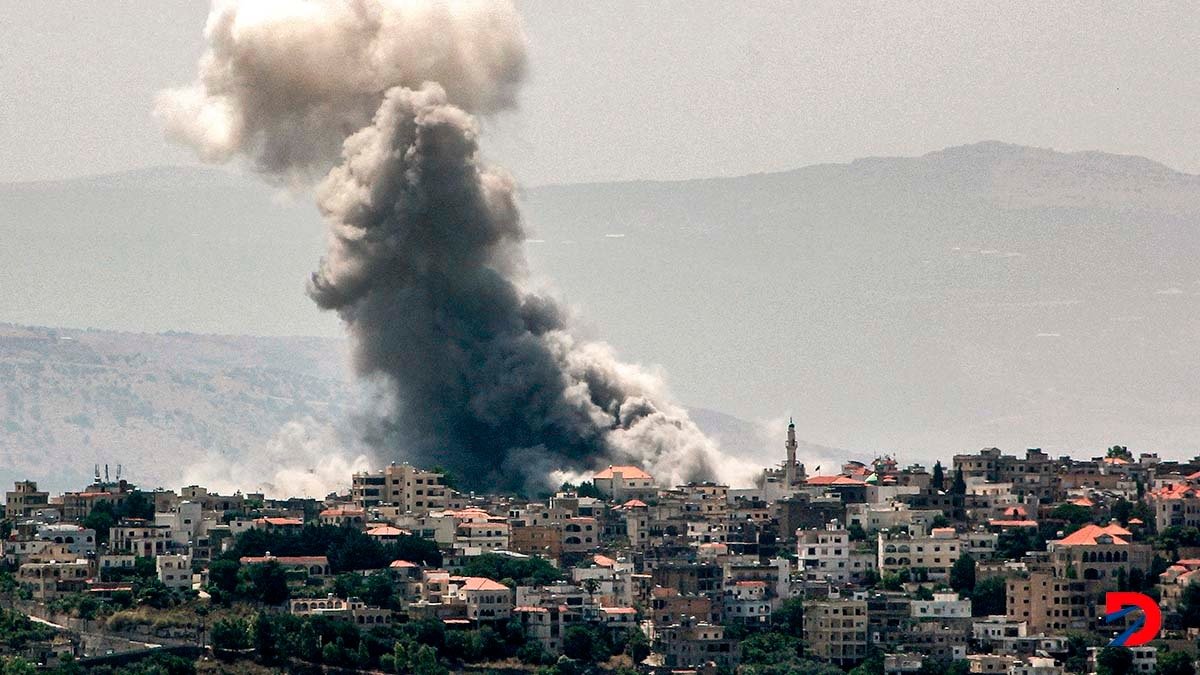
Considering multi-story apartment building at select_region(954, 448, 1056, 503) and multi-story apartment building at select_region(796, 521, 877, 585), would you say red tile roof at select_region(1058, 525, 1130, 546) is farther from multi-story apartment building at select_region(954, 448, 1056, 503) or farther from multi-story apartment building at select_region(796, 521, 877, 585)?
multi-story apartment building at select_region(954, 448, 1056, 503)

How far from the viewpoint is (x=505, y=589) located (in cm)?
9956

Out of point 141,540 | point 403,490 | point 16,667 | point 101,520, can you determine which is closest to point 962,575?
point 403,490

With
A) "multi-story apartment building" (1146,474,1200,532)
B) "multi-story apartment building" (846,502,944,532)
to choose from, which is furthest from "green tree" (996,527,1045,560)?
"multi-story apartment building" (1146,474,1200,532)

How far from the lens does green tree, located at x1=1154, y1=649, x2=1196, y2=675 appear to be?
94688mm

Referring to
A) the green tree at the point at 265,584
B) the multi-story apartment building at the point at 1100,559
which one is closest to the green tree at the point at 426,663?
the green tree at the point at 265,584

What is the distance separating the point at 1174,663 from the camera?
312 ft

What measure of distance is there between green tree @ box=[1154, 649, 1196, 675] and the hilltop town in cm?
7

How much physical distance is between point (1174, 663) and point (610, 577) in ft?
52.5

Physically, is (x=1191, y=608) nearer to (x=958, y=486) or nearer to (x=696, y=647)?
(x=696, y=647)

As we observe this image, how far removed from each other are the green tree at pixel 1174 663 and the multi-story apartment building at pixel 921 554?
10825 mm

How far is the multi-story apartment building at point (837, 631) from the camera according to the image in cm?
9744

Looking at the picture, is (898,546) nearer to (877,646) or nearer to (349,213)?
(877,646)

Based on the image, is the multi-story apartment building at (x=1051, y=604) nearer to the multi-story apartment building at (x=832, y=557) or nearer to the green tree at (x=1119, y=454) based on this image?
the multi-story apartment building at (x=832, y=557)

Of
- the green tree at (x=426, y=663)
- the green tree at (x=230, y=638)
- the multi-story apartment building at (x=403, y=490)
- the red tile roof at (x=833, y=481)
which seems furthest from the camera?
the red tile roof at (x=833, y=481)
